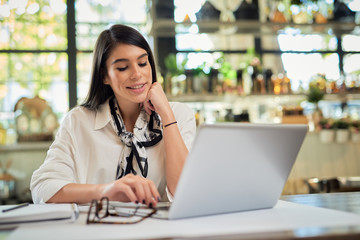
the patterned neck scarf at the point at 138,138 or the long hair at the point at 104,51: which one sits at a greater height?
the long hair at the point at 104,51

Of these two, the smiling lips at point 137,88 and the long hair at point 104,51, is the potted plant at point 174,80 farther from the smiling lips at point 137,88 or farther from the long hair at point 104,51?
the smiling lips at point 137,88

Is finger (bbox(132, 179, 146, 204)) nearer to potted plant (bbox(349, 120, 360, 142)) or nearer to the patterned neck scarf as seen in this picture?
the patterned neck scarf

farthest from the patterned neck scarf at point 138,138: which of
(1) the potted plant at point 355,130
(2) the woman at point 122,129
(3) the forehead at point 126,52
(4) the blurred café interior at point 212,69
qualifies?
(1) the potted plant at point 355,130

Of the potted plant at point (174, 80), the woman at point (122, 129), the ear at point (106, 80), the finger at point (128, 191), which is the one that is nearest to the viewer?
the finger at point (128, 191)

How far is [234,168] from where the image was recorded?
83 cm

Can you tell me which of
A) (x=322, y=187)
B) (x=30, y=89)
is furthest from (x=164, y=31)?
(x=322, y=187)

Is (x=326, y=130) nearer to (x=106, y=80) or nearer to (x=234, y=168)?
(x=106, y=80)

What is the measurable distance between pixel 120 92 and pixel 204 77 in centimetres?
214

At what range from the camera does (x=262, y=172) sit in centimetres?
91

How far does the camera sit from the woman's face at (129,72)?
1.63 m

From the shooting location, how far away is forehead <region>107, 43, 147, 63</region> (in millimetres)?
1626

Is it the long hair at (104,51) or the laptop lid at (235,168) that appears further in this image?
the long hair at (104,51)

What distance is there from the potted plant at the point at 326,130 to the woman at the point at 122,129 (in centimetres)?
243

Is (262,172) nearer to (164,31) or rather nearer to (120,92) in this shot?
(120,92)
